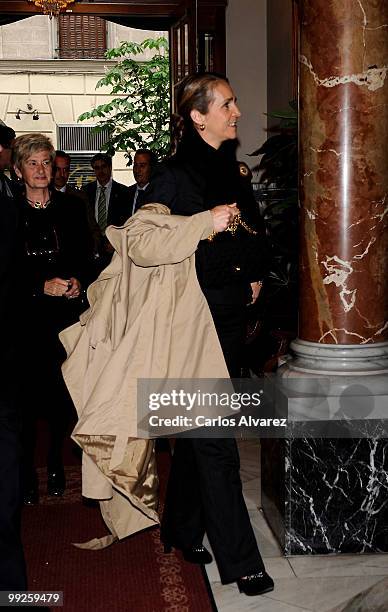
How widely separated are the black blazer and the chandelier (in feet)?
5.87

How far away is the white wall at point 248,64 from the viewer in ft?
29.2

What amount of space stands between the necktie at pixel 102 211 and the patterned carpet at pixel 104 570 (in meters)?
5.61

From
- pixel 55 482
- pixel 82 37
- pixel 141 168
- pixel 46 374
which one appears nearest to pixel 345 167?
pixel 46 374

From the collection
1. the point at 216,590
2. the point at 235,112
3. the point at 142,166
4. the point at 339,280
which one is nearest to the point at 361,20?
the point at 235,112

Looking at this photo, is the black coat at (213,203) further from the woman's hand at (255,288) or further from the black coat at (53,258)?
the black coat at (53,258)

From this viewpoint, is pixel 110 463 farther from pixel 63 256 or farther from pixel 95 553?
pixel 63 256

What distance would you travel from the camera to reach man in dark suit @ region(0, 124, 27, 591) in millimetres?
2662

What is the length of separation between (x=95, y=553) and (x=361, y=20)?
2265mm

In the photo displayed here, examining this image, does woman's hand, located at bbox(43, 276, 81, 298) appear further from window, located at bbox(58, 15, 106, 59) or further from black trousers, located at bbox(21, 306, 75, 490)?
window, located at bbox(58, 15, 106, 59)

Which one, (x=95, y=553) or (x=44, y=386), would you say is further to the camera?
(x=44, y=386)

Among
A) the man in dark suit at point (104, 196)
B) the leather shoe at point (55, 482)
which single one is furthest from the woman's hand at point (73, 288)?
the man in dark suit at point (104, 196)

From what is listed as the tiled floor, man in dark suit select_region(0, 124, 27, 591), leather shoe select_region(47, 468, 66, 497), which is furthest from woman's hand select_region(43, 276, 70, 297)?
man in dark suit select_region(0, 124, 27, 591)

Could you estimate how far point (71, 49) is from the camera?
69.2 feet

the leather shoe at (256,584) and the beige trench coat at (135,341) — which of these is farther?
the leather shoe at (256,584)
